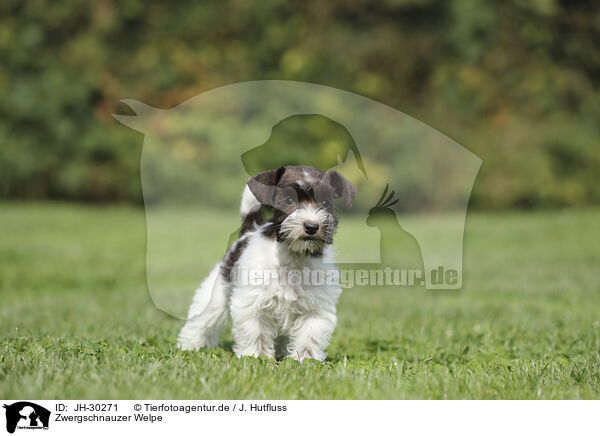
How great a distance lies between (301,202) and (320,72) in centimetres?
1897

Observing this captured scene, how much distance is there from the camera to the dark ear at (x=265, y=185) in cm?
439

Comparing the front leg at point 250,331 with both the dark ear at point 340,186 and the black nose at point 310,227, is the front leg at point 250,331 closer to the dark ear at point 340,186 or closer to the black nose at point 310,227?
the black nose at point 310,227

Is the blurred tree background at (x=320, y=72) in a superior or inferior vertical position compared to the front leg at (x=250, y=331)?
superior

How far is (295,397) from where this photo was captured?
352 cm

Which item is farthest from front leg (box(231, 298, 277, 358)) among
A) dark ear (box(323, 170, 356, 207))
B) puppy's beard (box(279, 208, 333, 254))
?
dark ear (box(323, 170, 356, 207))

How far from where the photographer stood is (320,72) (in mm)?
22438

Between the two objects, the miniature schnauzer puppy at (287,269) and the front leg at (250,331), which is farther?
the front leg at (250,331)

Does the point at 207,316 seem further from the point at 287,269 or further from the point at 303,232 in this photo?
the point at 303,232

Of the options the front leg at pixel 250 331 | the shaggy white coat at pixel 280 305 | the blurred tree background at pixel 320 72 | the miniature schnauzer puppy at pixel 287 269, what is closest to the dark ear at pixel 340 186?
the miniature schnauzer puppy at pixel 287 269

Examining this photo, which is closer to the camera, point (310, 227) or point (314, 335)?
point (310, 227)
